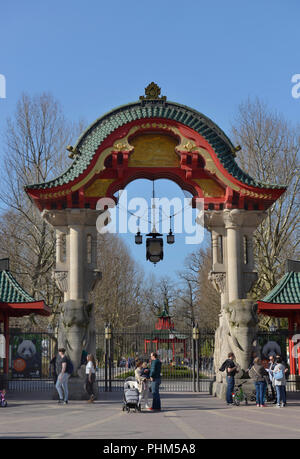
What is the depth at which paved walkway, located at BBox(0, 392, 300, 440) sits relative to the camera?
12.4m

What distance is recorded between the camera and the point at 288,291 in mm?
25484

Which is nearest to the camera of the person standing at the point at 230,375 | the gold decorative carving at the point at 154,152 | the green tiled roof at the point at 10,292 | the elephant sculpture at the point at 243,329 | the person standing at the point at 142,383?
the person standing at the point at 142,383

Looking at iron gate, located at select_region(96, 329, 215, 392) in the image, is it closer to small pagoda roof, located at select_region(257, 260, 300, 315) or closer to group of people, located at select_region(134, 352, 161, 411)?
group of people, located at select_region(134, 352, 161, 411)

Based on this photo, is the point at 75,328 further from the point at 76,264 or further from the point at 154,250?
the point at 154,250

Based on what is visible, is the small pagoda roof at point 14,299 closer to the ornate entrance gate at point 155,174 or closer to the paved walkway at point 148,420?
the ornate entrance gate at point 155,174

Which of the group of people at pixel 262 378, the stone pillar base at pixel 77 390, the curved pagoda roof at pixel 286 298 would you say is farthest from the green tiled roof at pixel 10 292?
the curved pagoda roof at pixel 286 298

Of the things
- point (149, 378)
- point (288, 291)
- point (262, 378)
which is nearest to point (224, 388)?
point (262, 378)

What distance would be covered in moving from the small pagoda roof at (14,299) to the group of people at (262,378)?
829cm

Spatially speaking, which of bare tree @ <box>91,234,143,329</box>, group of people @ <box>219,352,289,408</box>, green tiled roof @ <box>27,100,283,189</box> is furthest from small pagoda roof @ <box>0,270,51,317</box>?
bare tree @ <box>91,234,143,329</box>

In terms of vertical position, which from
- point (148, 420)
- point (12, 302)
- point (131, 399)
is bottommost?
point (148, 420)

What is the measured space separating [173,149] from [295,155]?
15101mm

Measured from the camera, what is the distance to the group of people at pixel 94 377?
19.4m

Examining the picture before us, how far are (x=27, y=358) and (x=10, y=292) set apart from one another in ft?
17.9

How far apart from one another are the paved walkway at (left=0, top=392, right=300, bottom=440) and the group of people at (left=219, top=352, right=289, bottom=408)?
18.6 inches
